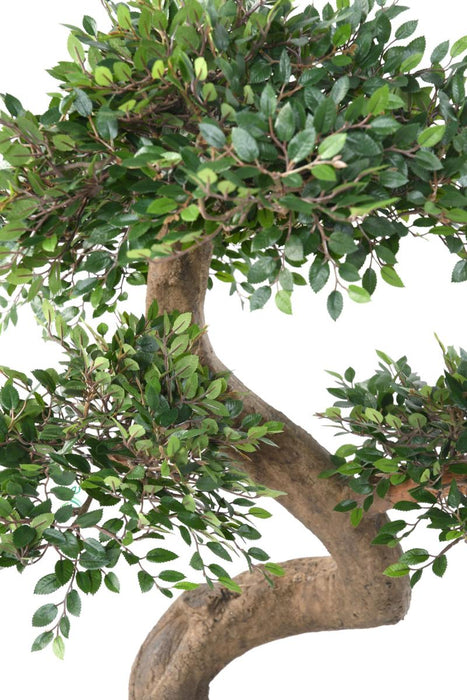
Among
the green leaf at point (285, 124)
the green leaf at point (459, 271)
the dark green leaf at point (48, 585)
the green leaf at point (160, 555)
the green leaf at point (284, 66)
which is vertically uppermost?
the green leaf at point (284, 66)

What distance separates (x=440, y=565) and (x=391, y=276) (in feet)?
1.98

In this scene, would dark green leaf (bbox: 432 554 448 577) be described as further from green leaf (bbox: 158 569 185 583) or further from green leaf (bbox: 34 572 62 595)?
green leaf (bbox: 34 572 62 595)

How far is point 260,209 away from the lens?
58.7 inches

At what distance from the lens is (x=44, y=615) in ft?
5.21

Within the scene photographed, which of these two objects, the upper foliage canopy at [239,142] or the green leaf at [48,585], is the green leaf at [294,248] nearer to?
the upper foliage canopy at [239,142]

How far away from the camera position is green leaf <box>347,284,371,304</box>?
138cm

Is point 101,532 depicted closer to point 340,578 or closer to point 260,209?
point 260,209

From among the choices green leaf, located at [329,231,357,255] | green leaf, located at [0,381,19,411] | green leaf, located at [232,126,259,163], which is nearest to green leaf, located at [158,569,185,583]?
green leaf, located at [0,381,19,411]

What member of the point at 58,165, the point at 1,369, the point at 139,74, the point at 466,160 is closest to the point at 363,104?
the point at 466,160

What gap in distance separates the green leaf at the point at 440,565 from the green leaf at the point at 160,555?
53 cm

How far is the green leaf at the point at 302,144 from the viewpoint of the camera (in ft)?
4.23

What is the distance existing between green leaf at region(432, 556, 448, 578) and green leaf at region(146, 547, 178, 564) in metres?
0.53

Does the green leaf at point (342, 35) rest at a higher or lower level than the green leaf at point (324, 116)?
higher

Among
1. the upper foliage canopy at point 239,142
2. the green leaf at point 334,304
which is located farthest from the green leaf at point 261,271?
the green leaf at point 334,304
